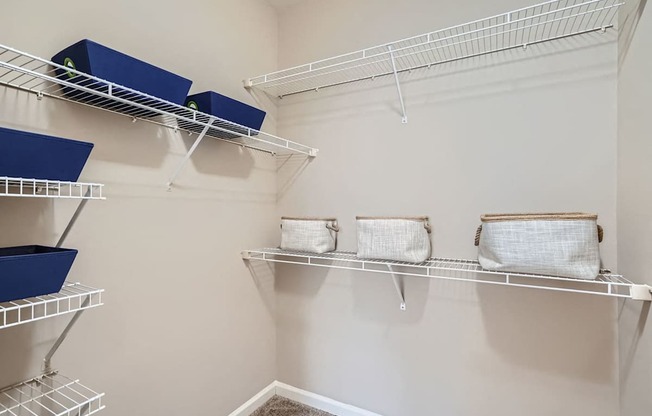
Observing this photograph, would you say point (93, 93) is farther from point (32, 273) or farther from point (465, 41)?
point (465, 41)

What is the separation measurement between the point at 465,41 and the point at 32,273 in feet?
5.75

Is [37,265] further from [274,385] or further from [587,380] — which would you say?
[587,380]

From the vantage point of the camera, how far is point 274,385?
2.05 meters

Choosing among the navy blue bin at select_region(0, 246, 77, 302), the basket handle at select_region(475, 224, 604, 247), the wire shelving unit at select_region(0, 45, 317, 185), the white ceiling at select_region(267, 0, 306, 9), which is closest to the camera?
the navy blue bin at select_region(0, 246, 77, 302)

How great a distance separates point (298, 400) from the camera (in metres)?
1.99

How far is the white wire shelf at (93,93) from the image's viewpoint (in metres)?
0.95

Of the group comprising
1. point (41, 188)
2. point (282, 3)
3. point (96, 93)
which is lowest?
point (41, 188)

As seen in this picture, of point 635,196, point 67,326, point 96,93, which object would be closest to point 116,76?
point 96,93

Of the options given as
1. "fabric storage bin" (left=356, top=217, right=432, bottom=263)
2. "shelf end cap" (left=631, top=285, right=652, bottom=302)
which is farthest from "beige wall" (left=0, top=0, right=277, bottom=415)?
"shelf end cap" (left=631, top=285, right=652, bottom=302)

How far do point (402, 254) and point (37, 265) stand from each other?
126 centimetres

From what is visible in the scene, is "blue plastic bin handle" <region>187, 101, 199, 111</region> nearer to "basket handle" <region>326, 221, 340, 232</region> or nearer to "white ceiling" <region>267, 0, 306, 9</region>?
"basket handle" <region>326, 221, 340, 232</region>

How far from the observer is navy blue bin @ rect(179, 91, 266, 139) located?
1398 millimetres

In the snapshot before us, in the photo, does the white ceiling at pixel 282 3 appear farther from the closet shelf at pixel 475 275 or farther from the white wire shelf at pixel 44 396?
the white wire shelf at pixel 44 396

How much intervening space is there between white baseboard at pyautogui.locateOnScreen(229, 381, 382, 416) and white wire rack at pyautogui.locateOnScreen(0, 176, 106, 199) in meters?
1.36
